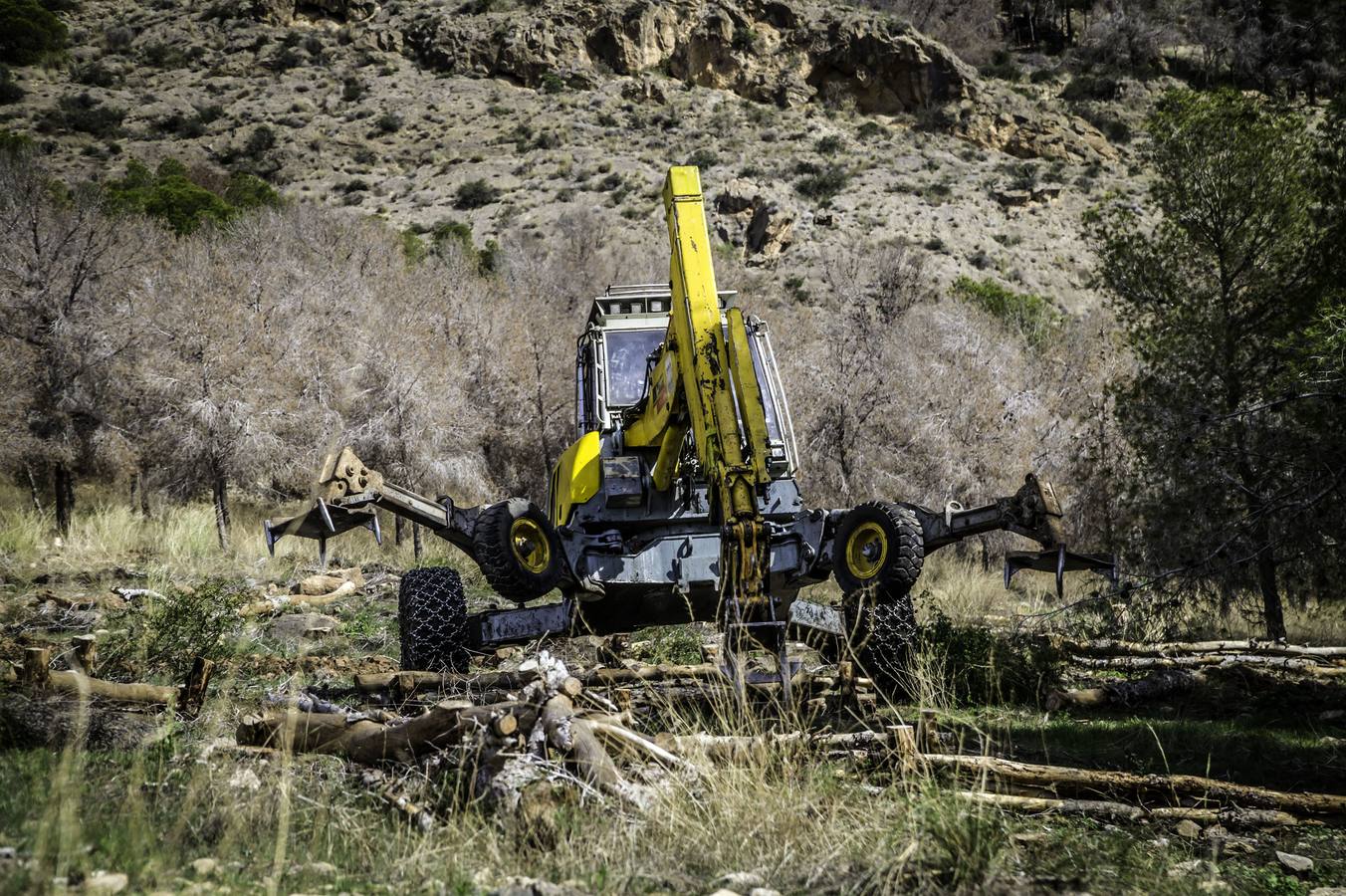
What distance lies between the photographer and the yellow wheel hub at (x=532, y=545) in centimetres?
866

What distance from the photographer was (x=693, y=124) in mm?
62906

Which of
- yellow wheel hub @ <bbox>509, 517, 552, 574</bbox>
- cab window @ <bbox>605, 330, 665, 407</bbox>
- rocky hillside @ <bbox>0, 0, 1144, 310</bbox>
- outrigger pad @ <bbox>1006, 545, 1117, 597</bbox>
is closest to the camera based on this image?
outrigger pad @ <bbox>1006, 545, 1117, 597</bbox>

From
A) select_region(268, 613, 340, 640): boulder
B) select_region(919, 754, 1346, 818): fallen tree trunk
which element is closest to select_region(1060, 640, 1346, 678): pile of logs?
select_region(919, 754, 1346, 818): fallen tree trunk

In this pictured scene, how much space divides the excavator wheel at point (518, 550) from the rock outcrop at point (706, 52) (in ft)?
211

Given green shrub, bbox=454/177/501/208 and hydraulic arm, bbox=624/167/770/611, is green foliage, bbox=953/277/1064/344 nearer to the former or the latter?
hydraulic arm, bbox=624/167/770/611

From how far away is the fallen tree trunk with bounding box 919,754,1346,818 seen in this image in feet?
16.8

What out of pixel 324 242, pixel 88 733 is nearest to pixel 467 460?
pixel 324 242

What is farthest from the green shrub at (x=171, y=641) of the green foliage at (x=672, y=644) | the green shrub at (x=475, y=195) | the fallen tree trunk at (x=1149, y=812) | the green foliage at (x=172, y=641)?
the green shrub at (x=475, y=195)

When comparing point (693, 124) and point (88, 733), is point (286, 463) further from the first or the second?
point (693, 124)

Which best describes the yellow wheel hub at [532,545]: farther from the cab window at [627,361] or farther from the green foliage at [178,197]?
the green foliage at [178,197]

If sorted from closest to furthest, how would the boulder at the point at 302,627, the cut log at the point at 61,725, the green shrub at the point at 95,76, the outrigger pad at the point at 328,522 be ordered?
the cut log at the point at 61,725 → the outrigger pad at the point at 328,522 → the boulder at the point at 302,627 → the green shrub at the point at 95,76

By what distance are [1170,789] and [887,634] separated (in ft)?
10.0

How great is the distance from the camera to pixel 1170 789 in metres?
5.25

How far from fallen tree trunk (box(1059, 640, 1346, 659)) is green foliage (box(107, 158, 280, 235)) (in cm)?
2902
